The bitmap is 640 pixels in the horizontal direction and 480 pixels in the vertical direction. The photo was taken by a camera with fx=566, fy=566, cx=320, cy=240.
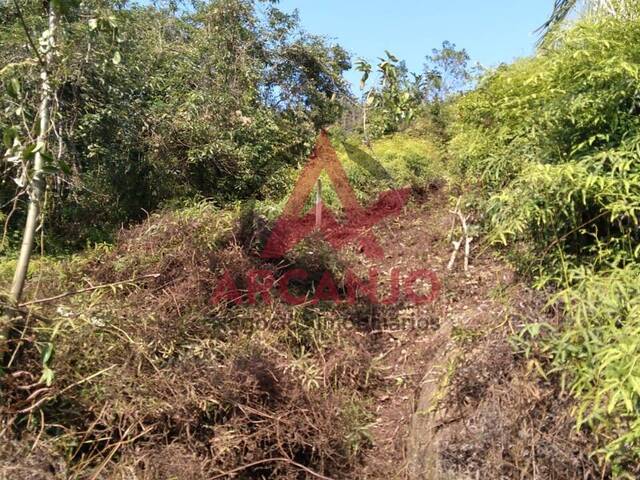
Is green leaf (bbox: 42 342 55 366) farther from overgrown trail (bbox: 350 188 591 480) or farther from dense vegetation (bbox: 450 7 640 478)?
dense vegetation (bbox: 450 7 640 478)

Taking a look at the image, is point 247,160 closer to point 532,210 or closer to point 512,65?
point 512,65

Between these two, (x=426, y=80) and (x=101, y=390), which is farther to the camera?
(x=426, y=80)

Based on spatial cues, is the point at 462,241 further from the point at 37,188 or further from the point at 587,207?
the point at 37,188

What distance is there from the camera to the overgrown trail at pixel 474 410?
253 cm

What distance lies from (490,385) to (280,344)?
158 cm

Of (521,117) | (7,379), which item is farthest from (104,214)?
(521,117)

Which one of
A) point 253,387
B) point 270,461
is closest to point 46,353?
point 253,387

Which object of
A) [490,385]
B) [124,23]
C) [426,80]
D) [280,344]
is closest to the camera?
[490,385]

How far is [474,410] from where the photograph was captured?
2.79 m

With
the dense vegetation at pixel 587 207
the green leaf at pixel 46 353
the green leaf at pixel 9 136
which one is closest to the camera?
the dense vegetation at pixel 587 207

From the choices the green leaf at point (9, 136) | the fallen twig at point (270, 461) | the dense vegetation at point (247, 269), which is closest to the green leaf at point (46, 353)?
the dense vegetation at point (247, 269)

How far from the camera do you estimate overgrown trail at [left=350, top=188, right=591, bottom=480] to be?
2.53 metres

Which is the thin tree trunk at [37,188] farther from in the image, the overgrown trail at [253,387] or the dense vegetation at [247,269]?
the overgrown trail at [253,387]

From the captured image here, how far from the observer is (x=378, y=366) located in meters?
4.10
